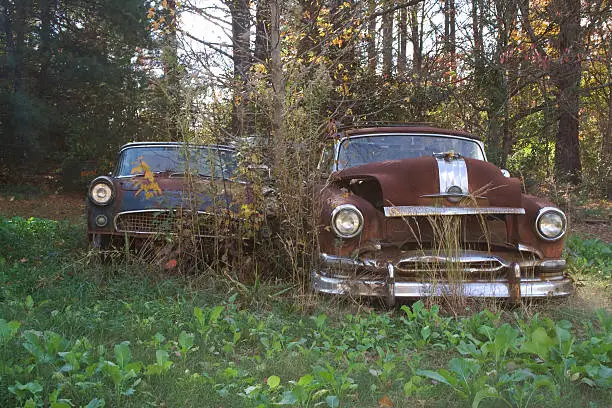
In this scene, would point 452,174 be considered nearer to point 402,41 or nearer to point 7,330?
point 7,330

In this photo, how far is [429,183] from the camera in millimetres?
4219

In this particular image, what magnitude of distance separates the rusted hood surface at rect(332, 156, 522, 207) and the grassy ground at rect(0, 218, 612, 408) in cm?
82

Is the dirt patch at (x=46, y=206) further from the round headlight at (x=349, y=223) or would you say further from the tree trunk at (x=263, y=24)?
the round headlight at (x=349, y=223)

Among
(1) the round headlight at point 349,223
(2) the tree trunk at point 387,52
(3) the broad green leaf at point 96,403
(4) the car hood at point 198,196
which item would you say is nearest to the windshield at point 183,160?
(4) the car hood at point 198,196

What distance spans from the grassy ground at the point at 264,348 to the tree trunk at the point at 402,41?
673 cm

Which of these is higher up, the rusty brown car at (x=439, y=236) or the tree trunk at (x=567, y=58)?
the tree trunk at (x=567, y=58)

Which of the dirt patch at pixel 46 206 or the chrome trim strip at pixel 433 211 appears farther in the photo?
the dirt patch at pixel 46 206

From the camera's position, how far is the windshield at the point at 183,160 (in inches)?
190

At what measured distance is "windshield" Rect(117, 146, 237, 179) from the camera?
4816 millimetres

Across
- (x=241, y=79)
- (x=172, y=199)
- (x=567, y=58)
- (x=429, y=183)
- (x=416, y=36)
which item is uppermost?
(x=416, y=36)

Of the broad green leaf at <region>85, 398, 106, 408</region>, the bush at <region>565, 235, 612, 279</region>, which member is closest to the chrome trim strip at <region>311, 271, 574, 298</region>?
the bush at <region>565, 235, 612, 279</region>

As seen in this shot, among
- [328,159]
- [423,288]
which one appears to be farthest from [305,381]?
[328,159]

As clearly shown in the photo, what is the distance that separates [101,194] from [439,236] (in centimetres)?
317

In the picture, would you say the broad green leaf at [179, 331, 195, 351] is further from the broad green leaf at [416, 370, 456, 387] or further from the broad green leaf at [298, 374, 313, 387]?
the broad green leaf at [416, 370, 456, 387]
